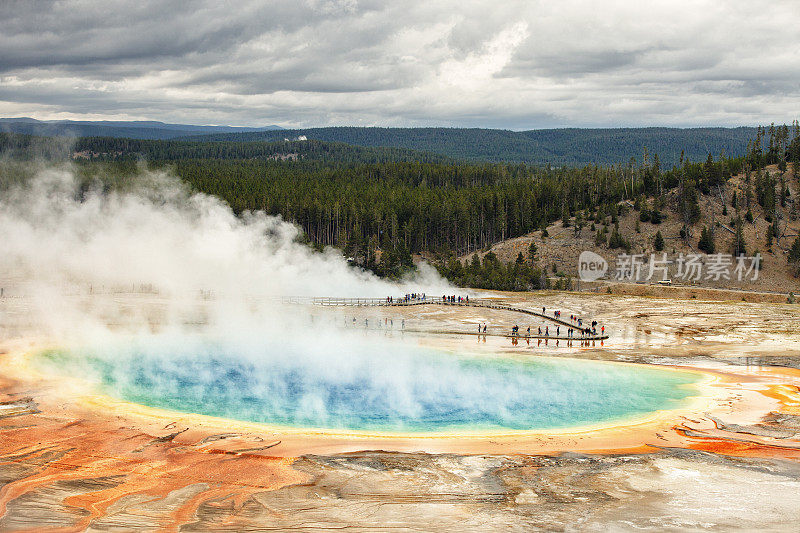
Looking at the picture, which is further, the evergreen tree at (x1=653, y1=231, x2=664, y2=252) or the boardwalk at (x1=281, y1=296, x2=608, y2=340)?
the evergreen tree at (x1=653, y1=231, x2=664, y2=252)

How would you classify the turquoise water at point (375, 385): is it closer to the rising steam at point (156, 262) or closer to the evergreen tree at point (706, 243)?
the rising steam at point (156, 262)

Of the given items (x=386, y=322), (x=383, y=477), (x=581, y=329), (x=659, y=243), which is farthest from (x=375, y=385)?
(x=659, y=243)

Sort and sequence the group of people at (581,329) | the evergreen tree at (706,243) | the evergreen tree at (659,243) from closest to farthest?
the group of people at (581,329)
the evergreen tree at (706,243)
the evergreen tree at (659,243)

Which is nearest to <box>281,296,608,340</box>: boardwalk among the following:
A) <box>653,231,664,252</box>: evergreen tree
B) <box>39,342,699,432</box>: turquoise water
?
<box>39,342,699,432</box>: turquoise water

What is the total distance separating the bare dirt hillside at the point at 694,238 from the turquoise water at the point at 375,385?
35.3 metres

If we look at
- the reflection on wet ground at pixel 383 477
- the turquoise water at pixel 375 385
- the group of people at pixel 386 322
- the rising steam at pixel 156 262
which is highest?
the rising steam at pixel 156 262

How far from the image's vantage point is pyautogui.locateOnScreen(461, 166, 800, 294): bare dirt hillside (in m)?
66.9

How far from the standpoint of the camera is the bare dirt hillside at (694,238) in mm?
66938

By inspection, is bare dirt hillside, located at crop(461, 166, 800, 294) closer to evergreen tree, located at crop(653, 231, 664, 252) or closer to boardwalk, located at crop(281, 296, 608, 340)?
evergreen tree, located at crop(653, 231, 664, 252)

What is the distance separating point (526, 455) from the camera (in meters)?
22.8

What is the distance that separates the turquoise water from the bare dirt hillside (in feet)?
116

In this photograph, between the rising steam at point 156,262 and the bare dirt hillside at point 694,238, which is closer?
the rising steam at point 156,262

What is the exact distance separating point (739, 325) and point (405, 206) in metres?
49.2

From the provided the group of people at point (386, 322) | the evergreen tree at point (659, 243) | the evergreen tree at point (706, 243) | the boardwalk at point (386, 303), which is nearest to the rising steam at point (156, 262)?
the boardwalk at point (386, 303)
